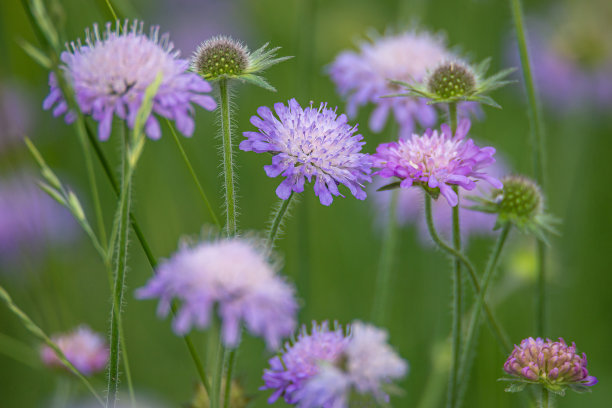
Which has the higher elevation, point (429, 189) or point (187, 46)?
point (187, 46)

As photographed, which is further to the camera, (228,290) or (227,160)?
(227,160)

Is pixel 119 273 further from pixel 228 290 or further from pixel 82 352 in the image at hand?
pixel 82 352

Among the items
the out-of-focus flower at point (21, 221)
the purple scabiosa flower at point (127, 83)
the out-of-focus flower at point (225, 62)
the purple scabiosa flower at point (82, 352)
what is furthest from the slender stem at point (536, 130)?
the out-of-focus flower at point (21, 221)

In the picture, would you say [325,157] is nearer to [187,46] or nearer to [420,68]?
[420,68]

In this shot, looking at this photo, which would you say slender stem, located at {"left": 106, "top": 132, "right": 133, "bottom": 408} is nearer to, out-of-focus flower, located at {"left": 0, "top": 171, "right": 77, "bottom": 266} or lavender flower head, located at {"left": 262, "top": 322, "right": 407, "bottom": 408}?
lavender flower head, located at {"left": 262, "top": 322, "right": 407, "bottom": 408}

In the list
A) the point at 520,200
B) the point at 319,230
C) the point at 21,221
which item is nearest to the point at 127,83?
the point at 520,200

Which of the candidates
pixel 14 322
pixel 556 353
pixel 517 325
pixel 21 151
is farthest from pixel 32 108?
pixel 556 353

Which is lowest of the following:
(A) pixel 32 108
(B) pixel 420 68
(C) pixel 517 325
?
(C) pixel 517 325
